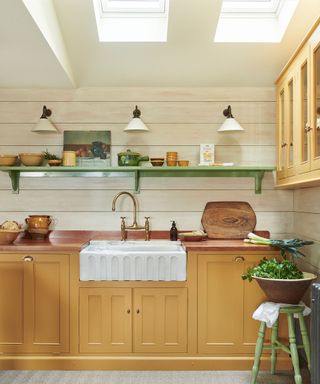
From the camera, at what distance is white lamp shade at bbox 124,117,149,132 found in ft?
11.3

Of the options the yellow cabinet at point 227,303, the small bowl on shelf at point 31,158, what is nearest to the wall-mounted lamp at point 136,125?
the small bowl on shelf at point 31,158

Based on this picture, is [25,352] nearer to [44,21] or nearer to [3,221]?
[3,221]

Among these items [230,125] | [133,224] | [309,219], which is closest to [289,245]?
[309,219]

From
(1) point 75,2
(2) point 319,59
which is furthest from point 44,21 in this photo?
(2) point 319,59

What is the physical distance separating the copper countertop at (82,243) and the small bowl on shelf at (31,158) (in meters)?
0.58

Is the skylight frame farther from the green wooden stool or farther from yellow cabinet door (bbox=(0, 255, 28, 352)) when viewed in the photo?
the green wooden stool

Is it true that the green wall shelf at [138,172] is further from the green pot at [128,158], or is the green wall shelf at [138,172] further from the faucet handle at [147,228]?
the faucet handle at [147,228]

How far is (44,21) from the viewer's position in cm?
273

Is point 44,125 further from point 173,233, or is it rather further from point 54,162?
point 173,233

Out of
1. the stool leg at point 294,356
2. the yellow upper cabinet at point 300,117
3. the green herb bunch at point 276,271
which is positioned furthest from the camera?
the green herb bunch at point 276,271

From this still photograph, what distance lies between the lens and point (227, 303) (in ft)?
10.0

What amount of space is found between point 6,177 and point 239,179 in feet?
6.24

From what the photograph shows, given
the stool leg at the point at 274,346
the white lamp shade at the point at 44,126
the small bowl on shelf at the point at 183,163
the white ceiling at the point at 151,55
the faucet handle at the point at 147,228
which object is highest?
the white ceiling at the point at 151,55

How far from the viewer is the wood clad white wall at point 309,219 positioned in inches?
119
